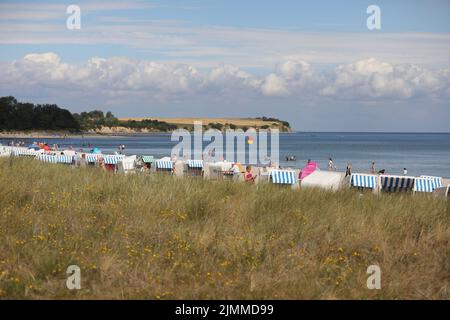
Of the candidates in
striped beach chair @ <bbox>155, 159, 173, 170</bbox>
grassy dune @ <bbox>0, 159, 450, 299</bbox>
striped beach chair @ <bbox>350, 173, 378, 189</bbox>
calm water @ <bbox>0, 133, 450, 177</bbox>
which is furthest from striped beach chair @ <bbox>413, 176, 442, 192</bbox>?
calm water @ <bbox>0, 133, 450, 177</bbox>

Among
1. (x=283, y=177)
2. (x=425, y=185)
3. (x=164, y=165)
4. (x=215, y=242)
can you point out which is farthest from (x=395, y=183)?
(x=215, y=242)

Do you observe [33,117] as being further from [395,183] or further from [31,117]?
[395,183]

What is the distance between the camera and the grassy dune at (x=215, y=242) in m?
5.64

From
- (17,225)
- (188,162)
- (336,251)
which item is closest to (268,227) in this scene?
(336,251)

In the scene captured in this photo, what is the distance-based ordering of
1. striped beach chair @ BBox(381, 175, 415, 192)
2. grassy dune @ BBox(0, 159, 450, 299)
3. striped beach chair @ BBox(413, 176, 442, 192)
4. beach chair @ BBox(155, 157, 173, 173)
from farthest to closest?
beach chair @ BBox(155, 157, 173, 173) < striped beach chair @ BBox(381, 175, 415, 192) < striped beach chair @ BBox(413, 176, 442, 192) < grassy dune @ BBox(0, 159, 450, 299)

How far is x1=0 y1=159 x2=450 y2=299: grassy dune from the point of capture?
5637 millimetres

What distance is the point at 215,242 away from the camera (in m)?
6.74

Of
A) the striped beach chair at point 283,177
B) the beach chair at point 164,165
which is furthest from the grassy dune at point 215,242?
the beach chair at point 164,165

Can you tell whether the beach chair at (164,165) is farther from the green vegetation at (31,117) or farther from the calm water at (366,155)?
the green vegetation at (31,117)

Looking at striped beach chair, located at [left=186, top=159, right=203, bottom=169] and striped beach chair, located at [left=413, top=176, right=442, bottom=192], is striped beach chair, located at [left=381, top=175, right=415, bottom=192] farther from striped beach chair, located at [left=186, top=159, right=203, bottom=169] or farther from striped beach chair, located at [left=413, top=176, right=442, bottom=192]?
striped beach chair, located at [left=186, top=159, right=203, bottom=169]

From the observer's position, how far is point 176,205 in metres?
8.18

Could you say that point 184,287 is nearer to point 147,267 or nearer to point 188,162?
point 147,267

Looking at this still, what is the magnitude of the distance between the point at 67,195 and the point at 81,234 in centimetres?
189

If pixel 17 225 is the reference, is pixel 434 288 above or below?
below
